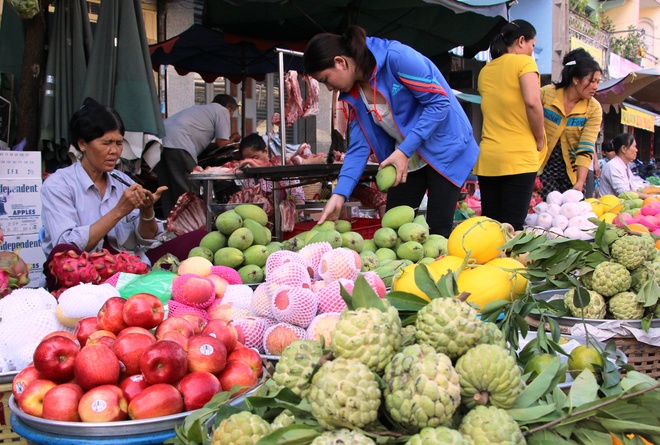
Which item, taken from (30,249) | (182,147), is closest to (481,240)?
(30,249)

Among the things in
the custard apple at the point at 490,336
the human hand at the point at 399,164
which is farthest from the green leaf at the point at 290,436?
the human hand at the point at 399,164

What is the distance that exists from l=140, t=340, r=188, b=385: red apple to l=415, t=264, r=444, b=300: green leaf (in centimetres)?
65

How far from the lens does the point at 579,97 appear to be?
4.71m

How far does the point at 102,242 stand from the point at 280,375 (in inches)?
98.0

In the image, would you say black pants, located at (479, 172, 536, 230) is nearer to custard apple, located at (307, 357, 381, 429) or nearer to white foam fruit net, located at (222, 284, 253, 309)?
white foam fruit net, located at (222, 284, 253, 309)

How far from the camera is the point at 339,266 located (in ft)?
6.91

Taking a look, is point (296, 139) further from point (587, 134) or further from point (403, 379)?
point (403, 379)

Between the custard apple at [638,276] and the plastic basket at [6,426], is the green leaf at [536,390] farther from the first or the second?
the plastic basket at [6,426]

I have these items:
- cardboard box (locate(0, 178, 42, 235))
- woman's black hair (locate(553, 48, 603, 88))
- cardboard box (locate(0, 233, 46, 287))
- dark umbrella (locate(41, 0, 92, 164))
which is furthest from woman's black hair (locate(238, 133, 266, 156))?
woman's black hair (locate(553, 48, 603, 88))

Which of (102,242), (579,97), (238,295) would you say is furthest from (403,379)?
(579,97)

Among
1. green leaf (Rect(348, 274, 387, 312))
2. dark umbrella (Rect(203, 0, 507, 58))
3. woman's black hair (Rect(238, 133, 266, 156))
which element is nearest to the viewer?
green leaf (Rect(348, 274, 387, 312))

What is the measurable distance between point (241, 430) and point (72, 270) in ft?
6.02

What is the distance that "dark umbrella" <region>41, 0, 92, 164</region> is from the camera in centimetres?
430

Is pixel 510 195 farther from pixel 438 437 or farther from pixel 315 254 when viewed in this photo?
pixel 438 437
